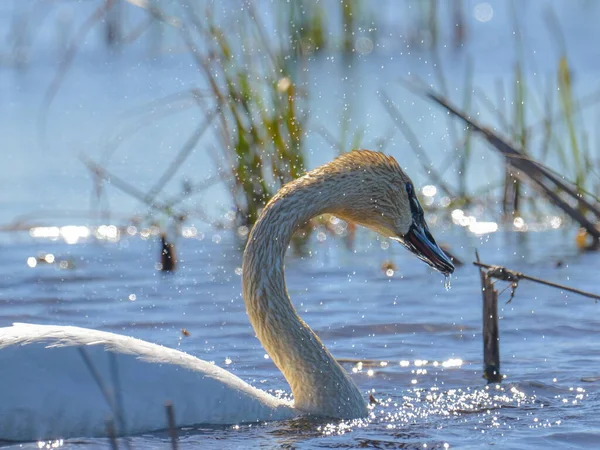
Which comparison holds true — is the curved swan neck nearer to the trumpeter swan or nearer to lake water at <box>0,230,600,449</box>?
the trumpeter swan

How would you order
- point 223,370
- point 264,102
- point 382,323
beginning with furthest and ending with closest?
point 264,102 → point 382,323 → point 223,370

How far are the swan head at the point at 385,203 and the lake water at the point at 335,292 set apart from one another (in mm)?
662

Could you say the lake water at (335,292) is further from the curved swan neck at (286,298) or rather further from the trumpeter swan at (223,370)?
the curved swan neck at (286,298)

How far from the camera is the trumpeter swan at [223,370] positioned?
485cm

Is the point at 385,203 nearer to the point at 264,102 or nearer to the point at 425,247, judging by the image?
the point at 425,247

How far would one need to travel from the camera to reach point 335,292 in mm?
8297

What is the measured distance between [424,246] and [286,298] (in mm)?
689

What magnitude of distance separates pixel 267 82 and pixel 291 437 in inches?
172

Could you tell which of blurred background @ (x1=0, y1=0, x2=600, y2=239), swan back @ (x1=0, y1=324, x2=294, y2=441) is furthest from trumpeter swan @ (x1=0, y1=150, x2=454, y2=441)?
blurred background @ (x1=0, y1=0, x2=600, y2=239)

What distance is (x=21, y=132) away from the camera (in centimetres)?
1326

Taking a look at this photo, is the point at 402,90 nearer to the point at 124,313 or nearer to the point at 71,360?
the point at 124,313

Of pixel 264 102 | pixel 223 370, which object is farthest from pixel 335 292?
pixel 223 370

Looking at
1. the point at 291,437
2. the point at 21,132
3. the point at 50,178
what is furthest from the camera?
the point at 21,132

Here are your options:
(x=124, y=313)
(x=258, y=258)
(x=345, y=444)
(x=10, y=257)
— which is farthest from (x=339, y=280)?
(x=345, y=444)
